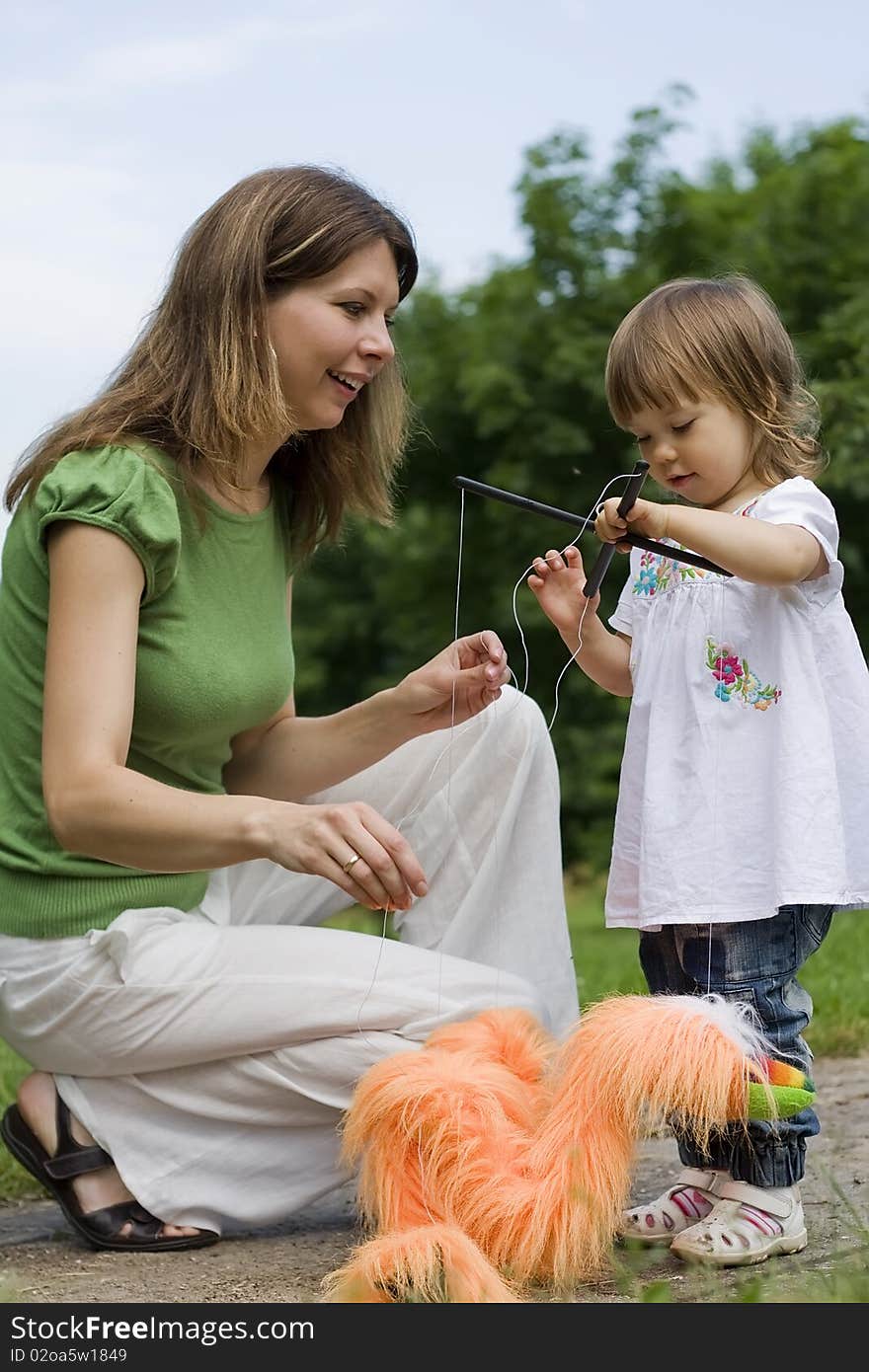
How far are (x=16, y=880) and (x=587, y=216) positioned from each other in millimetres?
7272

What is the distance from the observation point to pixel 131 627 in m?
2.21

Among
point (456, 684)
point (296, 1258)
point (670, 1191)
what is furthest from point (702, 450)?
point (296, 1258)

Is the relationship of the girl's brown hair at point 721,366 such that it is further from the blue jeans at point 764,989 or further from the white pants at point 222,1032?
the white pants at point 222,1032

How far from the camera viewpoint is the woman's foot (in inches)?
91.0

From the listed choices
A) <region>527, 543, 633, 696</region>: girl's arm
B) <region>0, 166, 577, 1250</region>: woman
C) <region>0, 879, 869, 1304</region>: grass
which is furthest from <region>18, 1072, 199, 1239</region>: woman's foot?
<region>527, 543, 633, 696</region>: girl's arm

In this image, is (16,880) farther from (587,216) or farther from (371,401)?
(587,216)

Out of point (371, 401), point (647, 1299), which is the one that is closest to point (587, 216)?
point (371, 401)

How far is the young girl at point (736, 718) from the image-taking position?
6.96 feet

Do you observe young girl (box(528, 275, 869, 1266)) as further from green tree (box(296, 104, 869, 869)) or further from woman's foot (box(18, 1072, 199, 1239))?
green tree (box(296, 104, 869, 869))

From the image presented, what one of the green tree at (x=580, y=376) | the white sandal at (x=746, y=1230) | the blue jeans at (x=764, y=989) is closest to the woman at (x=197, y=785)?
the blue jeans at (x=764, y=989)

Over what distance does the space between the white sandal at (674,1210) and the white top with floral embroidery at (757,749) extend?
0.38 metres

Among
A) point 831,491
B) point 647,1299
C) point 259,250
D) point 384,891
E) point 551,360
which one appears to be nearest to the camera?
point 647,1299
